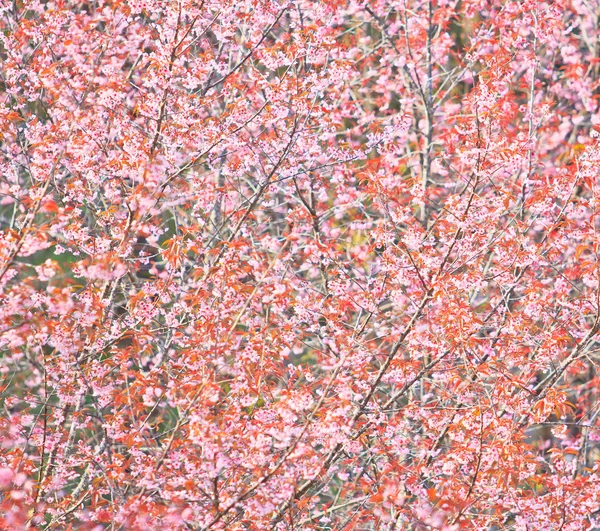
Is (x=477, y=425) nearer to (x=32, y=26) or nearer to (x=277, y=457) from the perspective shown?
(x=277, y=457)

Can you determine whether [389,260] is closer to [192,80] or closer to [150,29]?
[192,80]

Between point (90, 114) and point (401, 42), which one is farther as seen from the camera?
point (401, 42)

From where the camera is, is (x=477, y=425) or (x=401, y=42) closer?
(x=477, y=425)

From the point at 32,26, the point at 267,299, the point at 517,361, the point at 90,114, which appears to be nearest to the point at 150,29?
the point at 32,26

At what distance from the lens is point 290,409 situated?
12.5 ft

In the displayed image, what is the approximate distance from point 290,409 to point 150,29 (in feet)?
10.2

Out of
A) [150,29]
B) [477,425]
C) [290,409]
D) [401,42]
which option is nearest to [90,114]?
[150,29]

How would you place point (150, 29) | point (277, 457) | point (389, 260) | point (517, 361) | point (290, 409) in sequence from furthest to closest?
point (150, 29) < point (517, 361) < point (389, 260) < point (277, 457) < point (290, 409)

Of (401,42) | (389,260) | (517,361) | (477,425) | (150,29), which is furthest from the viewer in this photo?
(401,42)

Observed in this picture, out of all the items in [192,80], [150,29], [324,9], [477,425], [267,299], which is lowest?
[477,425]

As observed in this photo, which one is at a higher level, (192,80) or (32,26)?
(32,26)

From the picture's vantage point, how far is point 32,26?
5.33 meters

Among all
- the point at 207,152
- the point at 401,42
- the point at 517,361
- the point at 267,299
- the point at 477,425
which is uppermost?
the point at 401,42

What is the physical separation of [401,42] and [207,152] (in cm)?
311
